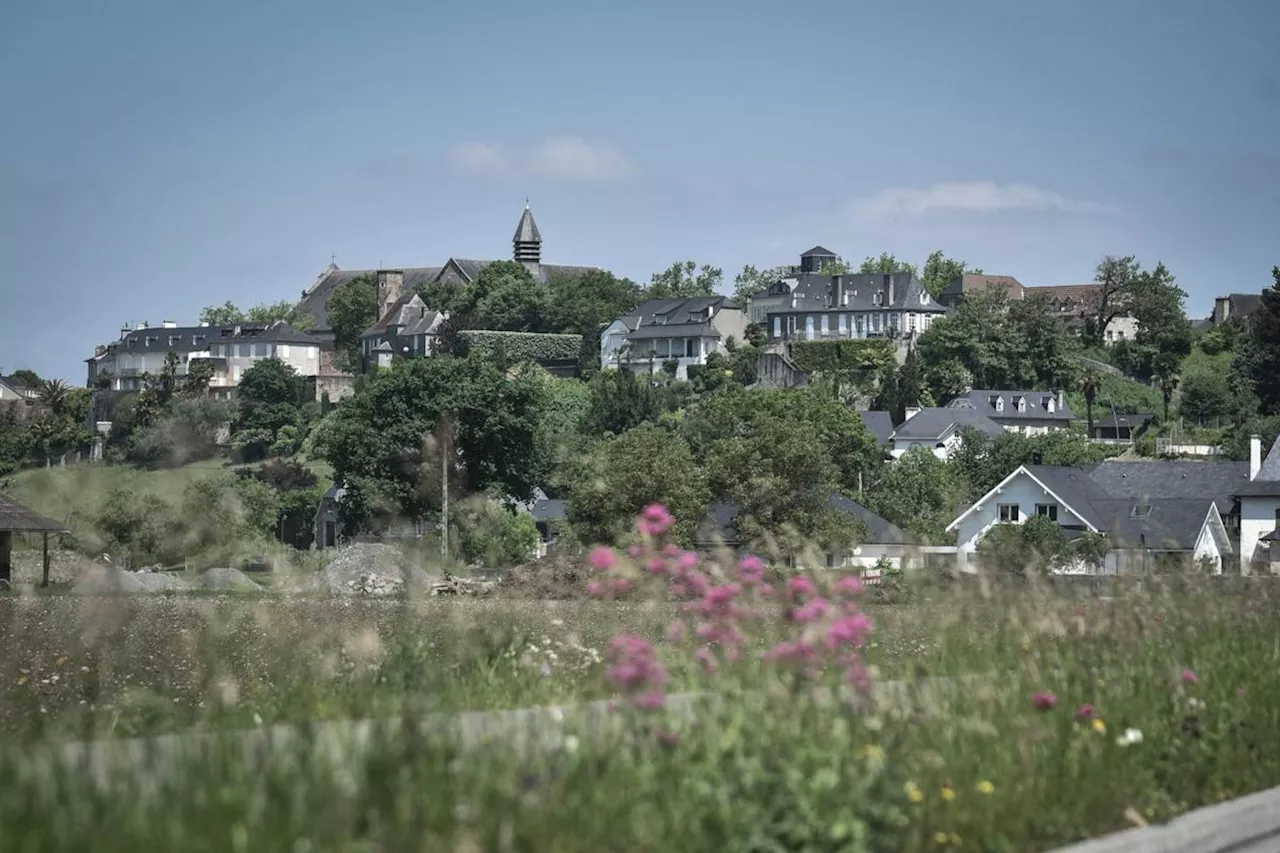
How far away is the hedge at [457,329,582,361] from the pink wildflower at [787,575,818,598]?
5161 inches

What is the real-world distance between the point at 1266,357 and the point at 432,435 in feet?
172

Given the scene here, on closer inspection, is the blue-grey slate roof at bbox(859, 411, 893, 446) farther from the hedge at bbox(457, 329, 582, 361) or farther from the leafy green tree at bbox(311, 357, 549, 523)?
the hedge at bbox(457, 329, 582, 361)

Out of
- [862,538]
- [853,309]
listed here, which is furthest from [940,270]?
[862,538]

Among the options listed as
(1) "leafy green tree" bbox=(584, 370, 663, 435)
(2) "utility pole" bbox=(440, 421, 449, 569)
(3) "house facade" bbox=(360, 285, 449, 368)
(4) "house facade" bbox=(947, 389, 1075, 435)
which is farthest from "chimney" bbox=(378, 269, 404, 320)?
(2) "utility pole" bbox=(440, 421, 449, 569)

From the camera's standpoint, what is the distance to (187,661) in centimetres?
1994

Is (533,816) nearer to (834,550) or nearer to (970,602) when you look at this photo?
(970,602)

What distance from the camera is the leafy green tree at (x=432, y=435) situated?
272 feet

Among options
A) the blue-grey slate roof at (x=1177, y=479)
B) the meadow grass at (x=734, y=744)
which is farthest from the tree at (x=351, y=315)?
the meadow grass at (x=734, y=744)

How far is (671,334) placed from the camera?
143500mm

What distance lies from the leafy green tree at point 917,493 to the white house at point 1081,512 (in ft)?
26.4

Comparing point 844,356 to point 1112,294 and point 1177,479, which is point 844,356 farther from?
point 1177,479

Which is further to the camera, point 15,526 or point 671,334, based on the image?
point 671,334

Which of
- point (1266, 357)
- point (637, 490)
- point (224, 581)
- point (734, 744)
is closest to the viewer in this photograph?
point (734, 744)

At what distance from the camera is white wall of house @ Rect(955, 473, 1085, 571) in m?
69.2
